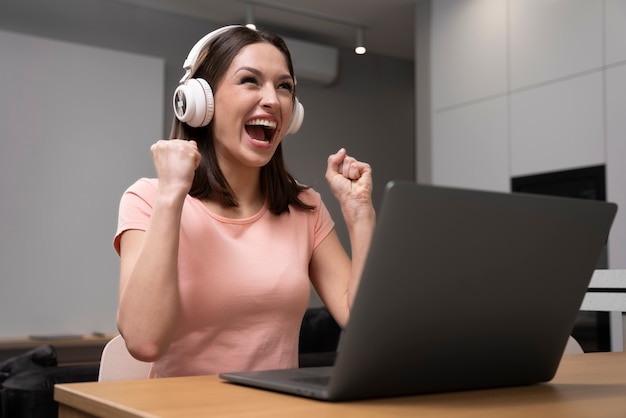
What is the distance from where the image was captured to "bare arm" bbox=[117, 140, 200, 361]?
4.11 ft

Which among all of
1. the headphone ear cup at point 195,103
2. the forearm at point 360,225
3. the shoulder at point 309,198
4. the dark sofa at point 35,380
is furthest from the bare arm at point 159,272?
the dark sofa at point 35,380

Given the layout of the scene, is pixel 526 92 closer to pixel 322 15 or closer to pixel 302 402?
pixel 322 15

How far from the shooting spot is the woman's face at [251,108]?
5.12 ft

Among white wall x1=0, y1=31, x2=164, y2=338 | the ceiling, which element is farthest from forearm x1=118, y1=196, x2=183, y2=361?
the ceiling

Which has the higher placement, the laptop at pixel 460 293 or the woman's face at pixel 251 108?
the woman's face at pixel 251 108

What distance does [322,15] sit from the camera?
232 inches

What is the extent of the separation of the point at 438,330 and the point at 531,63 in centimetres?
423

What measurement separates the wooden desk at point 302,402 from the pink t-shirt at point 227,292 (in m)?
0.49

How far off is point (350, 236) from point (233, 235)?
0.23 meters

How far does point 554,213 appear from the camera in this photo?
808 mm

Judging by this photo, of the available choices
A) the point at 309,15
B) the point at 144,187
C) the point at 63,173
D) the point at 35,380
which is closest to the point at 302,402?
the point at 144,187

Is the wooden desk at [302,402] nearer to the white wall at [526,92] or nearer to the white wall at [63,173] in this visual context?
the white wall at [526,92]

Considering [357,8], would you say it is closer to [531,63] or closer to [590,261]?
[531,63]

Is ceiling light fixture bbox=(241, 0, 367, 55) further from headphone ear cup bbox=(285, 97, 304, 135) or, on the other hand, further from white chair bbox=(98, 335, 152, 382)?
white chair bbox=(98, 335, 152, 382)
